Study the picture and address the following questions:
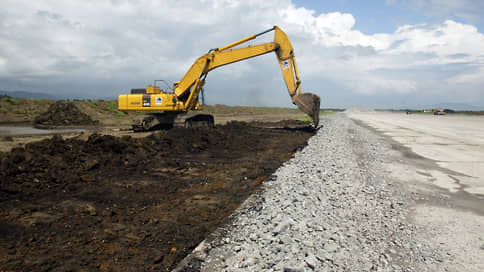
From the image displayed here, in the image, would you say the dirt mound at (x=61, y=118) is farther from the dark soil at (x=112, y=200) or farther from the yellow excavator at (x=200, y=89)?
the dark soil at (x=112, y=200)

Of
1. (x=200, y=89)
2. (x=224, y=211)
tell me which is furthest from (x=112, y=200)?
(x=200, y=89)

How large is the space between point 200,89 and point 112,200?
13.1 m

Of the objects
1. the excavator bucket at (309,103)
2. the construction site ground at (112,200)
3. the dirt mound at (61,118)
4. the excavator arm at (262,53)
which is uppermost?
the excavator arm at (262,53)

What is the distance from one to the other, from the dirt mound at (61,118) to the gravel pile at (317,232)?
2269 cm

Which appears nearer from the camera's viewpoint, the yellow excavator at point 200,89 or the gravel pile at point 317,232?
the gravel pile at point 317,232

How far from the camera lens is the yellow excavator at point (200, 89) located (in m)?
17.6

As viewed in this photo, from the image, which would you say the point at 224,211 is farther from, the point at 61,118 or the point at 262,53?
the point at 61,118

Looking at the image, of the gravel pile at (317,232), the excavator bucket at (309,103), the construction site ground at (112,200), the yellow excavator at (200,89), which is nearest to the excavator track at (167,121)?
the yellow excavator at (200,89)

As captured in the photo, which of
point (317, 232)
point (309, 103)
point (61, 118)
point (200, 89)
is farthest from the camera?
point (61, 118)

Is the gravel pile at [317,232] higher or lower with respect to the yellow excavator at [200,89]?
lower

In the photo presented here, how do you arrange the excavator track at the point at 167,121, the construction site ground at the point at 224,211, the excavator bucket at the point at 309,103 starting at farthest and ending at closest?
the excavator track at the point at 167,121 < the excavator bucket at the point at 309,103 < the construction site ground at the point at 224,211

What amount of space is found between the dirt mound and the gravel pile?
22.7 metres

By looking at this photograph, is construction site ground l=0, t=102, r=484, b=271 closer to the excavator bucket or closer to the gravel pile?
the gravel pile

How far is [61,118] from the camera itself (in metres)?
24.4
